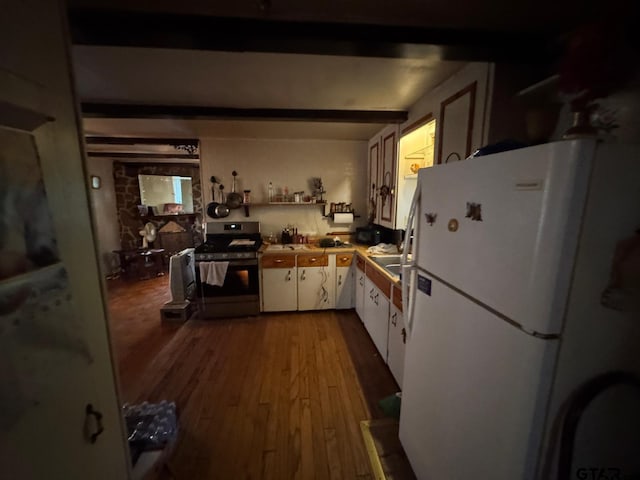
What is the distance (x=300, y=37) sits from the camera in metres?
1.23

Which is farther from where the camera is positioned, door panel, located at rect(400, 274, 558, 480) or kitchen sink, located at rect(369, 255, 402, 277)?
kitchen sink, located at rect(369, 255, 402, 277)

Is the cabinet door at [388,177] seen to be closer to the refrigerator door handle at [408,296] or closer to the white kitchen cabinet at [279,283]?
the white kitchen cabinet at [279,283]

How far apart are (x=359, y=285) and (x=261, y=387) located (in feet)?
5.14

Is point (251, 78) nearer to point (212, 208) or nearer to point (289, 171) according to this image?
point (289, 171)

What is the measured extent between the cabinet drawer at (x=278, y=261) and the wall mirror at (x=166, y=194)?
3.77m

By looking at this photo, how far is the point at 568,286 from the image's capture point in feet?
2.19

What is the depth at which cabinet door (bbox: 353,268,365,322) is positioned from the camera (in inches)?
118

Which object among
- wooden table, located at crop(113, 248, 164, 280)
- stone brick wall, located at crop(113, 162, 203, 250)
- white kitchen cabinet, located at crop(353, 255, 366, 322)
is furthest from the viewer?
stone brick wall, located at crop(113, 162, 203, 250)

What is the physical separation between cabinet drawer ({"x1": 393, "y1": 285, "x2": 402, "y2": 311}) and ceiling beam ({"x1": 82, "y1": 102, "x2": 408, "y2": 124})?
5.27 ft

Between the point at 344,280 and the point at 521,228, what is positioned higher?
the point at 521,228

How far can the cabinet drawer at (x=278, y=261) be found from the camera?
10.4 feet

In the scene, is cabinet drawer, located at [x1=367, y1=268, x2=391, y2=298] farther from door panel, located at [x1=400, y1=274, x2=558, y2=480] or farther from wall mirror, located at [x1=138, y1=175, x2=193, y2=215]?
wall mirror, located at [x1=138, y1=175, x2=193, y2=215]

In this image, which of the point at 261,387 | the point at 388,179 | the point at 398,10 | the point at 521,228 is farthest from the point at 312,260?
the point at 521,228

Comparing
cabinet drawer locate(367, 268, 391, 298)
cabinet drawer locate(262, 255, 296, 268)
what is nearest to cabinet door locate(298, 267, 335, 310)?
cabinet drawer locate(262, 255, 296, 268)
